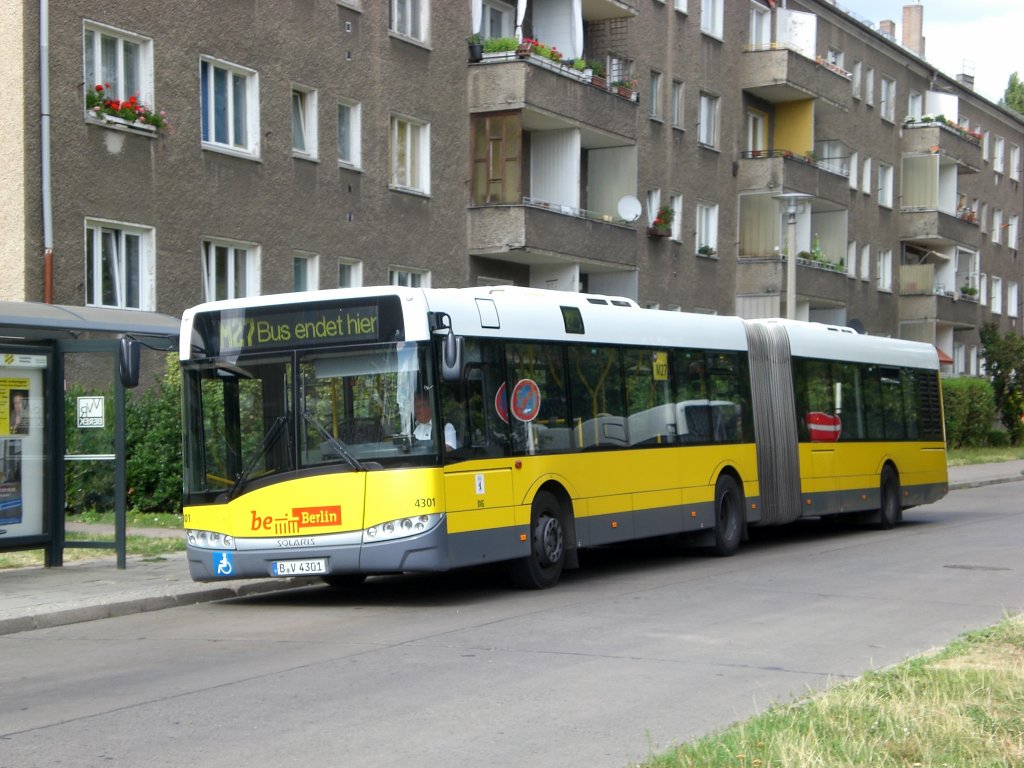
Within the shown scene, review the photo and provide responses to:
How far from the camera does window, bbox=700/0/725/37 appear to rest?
132 ft

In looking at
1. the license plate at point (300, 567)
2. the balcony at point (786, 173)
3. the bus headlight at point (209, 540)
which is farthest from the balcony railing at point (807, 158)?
the license plate at point (300, 567)

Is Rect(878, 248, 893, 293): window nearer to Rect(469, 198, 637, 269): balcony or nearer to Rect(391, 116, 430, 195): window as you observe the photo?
Rect(469, 198, 637, 269): balcony

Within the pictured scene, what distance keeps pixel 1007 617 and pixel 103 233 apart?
15882mm

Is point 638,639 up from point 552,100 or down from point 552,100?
down

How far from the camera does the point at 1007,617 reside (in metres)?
10.6

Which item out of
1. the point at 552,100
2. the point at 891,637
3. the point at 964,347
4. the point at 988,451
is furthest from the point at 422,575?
the point at 964,347

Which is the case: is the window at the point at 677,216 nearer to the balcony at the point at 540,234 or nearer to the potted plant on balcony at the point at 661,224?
the potted plant on balcony at the point at 661,224

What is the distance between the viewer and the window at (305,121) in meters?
26.5

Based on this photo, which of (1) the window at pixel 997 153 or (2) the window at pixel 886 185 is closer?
(2) the window at pixel 886 185

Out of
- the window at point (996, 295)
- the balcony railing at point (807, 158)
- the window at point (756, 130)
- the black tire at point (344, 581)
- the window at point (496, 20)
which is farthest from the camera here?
the window at point (996, 295)

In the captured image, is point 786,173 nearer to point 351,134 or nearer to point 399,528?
point 351,134

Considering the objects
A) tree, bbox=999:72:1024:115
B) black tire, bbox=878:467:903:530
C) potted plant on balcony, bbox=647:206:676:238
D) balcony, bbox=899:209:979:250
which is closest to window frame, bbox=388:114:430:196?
potted plant on balcony, bbox=647:206:676:238

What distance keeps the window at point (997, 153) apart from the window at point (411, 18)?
4531 centimetres

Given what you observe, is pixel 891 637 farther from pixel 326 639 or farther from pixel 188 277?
pixel 188 277
